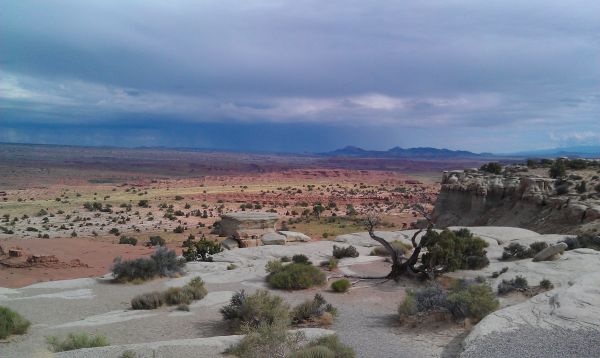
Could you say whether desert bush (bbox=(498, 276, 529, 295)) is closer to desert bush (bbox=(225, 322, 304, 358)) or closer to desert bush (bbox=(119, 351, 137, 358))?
desert bush (bbox=(225, 322, 304, 358))

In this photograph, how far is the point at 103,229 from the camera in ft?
117

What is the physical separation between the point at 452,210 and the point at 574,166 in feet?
39.3

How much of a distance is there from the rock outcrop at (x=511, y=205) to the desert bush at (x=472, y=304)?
15.2 meters

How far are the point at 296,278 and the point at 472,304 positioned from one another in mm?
6059

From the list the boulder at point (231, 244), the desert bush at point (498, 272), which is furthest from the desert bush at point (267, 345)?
the boulder at point (231, 244)

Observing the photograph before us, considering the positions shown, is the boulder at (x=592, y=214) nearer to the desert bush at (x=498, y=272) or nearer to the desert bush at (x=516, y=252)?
the desert bush at (x=516, y=252)

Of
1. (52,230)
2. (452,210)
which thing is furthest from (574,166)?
(52,230)

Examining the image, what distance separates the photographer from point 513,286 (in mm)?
13438

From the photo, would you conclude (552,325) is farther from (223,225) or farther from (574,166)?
(574,166)

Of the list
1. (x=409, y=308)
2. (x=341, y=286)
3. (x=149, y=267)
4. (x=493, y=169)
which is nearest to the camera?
(x=409, y=308)

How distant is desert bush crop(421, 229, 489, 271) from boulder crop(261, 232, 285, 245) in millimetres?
10910

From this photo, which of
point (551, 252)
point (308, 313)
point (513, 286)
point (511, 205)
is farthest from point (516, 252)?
point (511, 205)

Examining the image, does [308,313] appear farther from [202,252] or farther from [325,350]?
[202,252]

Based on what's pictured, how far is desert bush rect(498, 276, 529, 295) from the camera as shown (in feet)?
43.7
